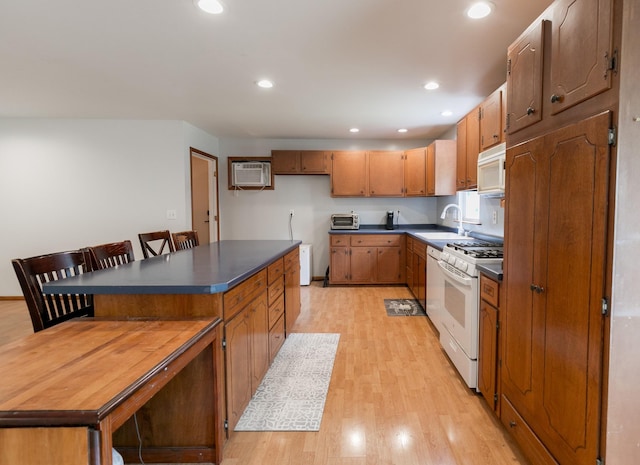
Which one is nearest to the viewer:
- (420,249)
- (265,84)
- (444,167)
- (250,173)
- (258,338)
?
(258,338)

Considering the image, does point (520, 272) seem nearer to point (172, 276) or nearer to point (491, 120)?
point (491, 120)

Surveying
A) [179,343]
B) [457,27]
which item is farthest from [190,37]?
[179,343]

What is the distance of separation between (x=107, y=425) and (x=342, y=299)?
358 cm

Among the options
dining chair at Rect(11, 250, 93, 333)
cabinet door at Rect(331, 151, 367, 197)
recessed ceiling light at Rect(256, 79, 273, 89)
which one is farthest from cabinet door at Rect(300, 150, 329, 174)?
dining chair at Rect(11, 250, 93, 333)

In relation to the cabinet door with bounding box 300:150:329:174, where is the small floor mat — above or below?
below

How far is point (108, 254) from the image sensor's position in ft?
6.91

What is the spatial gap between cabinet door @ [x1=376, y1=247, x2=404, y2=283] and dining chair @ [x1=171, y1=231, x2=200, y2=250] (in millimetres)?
2626

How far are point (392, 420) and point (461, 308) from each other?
2.84 ft

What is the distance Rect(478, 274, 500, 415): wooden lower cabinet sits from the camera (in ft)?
5.77

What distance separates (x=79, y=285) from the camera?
143 cm

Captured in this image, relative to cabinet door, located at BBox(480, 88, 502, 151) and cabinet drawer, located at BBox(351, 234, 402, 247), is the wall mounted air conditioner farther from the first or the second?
cabinet door, located at BBox(480, 88, 502, 151)

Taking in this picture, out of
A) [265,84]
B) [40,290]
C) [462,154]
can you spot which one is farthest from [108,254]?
[462,154]

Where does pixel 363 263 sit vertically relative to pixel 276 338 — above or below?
above

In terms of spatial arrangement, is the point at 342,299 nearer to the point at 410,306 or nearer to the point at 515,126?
the point at 410,306
